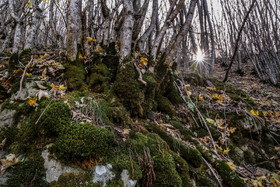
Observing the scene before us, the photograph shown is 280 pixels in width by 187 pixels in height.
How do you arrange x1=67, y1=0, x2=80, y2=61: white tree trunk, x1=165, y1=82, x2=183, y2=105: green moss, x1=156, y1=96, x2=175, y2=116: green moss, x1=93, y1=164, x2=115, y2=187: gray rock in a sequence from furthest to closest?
x1=165, y1=82, x2=183, y2=105: green moss, x1=156, y1=96, x2=175, y2=116: green moss, x1=67, y1=0, x2=80, y2=61: white tree trunk, x1=93, y1=164, x2=115, y2=187: gray rock

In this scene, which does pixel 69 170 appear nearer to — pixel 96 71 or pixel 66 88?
pixel 66 88

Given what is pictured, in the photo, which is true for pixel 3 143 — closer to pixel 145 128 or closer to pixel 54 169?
pixel 54 169

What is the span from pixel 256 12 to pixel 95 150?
1480cm

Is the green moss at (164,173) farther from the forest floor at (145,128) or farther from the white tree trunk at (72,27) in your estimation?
the white tree trunk at (72,27)

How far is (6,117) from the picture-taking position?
1.74 meters

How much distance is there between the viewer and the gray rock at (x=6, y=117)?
1.70 m

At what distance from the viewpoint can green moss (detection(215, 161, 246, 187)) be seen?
2.17 meters

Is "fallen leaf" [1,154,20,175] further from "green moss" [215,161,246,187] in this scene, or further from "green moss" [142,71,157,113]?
"green moss" [215,161,246,187]

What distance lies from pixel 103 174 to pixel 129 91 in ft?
4.72

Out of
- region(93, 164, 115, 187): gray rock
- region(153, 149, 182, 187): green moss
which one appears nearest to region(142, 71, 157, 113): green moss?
region(153, 149, 182, 187): green moss

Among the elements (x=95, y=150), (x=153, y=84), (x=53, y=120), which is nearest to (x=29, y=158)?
(x=53, y=120)

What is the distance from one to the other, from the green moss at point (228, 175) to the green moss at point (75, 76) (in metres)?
2.89

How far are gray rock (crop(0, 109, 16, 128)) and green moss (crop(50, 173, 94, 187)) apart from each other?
1139mm

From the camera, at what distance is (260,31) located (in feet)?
30.9
